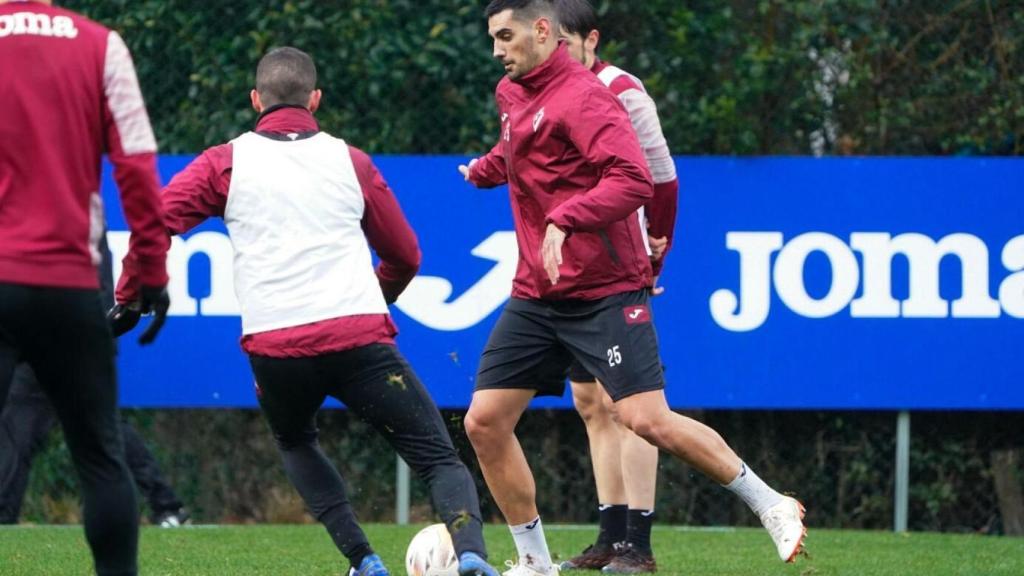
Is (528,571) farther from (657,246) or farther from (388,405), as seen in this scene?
(657,246)

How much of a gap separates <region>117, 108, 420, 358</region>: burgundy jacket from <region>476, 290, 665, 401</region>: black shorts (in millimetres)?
620

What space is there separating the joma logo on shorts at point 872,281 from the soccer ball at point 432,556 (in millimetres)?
3299

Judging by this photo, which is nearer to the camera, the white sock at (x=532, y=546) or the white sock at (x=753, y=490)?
the white sock at (x=753, y=490)

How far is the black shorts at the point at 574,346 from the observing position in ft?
18.9

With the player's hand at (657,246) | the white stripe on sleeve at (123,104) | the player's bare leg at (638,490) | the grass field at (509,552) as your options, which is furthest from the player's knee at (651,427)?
the white stripe on sleeve at (123,104)

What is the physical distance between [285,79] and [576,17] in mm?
1540

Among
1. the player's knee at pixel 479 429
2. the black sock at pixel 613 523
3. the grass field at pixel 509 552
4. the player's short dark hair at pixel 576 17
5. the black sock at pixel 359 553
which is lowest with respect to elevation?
the grass field at pixel 509 552

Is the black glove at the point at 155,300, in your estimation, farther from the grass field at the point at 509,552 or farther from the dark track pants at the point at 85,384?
the grass field at the point at 509,552

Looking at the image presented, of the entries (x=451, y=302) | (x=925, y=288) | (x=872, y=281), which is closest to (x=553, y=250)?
(x=451, y=302)

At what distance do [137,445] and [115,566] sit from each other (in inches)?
172

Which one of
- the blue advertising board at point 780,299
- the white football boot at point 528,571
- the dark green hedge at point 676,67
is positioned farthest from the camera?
the dark green hedge at point 676,67

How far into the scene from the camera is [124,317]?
505 cm

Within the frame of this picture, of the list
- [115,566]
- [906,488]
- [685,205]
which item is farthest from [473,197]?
[115,566]

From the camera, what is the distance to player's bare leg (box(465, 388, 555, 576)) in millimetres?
5902
